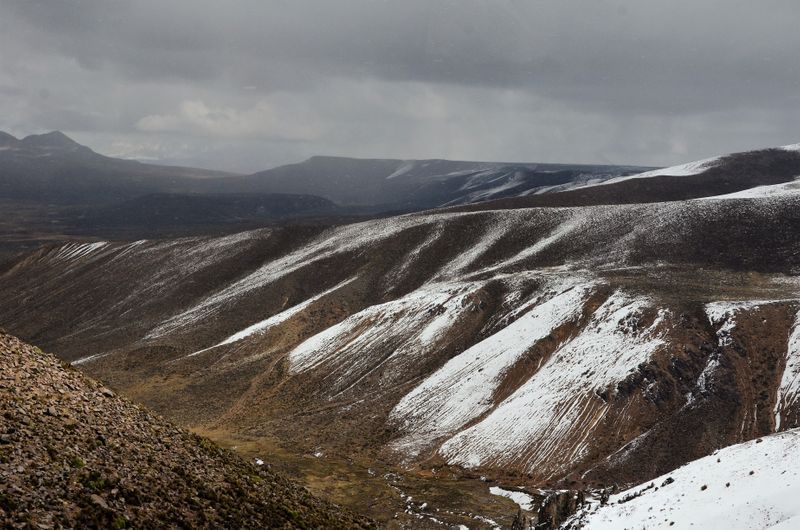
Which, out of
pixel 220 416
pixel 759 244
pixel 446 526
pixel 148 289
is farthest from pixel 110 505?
pixel 148 289

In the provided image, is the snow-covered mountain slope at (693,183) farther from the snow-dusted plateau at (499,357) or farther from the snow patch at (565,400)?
the snow patch at (565,400)

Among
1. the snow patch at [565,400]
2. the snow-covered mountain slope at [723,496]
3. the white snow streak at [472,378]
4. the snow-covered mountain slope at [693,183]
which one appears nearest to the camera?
the snow-covered mountain slope at [723,496]

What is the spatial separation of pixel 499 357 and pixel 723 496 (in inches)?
1241

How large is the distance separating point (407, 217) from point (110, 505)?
93723 millimetres

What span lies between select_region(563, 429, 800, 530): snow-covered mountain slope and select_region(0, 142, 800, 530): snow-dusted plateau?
122 millimetres

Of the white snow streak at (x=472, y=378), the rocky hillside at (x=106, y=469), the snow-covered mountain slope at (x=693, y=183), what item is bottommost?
the white snow streak at (x=472, y=378)

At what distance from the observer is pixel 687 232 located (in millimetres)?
76938

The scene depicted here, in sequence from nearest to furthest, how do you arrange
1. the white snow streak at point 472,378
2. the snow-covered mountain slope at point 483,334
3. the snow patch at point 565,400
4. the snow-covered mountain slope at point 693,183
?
the snow patch at point 565,400 < the snow-covered mountain slope at point 483,334 < the white snow streak at point 472,378 < the snow-covered mountain slope at point 693,183

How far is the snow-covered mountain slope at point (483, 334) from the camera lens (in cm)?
3991

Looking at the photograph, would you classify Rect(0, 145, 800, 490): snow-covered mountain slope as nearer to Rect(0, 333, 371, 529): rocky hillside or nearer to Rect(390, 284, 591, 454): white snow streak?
Rect(390, 284, 591, 454): white snow streak

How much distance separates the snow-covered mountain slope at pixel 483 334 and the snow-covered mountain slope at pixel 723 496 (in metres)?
12.9

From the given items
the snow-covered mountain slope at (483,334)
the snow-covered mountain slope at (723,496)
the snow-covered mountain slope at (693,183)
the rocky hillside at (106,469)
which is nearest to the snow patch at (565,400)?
the snow-covered mountain slope at (483,334)

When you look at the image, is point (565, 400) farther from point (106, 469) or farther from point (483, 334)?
point (106, 469)

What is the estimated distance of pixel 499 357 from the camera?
50781 millimetres
